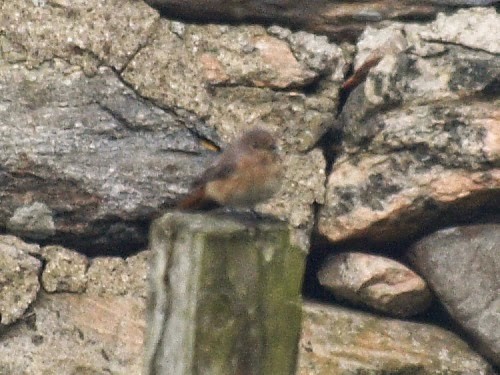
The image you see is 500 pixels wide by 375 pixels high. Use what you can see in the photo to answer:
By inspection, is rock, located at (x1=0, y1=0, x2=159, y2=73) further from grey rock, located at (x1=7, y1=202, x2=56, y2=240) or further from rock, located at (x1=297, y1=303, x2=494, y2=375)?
rock, located at (x1=297, y1=303, x2=494, y2=375)

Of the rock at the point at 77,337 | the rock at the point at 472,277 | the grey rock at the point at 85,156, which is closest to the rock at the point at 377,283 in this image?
the rock at the point at 472,277

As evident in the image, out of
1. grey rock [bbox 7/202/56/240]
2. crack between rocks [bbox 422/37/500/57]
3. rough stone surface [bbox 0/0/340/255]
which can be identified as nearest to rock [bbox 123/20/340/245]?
rough stone surface [bbox 0/0/340/255]

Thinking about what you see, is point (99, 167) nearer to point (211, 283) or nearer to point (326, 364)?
point (326, 364)

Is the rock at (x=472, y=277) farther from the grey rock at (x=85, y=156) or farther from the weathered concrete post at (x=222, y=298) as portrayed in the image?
the weathered concrete post at (x=222, y=298)

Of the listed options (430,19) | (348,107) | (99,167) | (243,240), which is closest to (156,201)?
(99,167)

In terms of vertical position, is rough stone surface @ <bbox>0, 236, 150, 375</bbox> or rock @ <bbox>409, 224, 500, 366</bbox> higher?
rock @ <bbox>409, 224, 500, 366</bbox>

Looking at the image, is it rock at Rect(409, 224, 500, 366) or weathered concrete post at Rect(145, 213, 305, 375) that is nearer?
weathered concrete post at Rect(145, 213, 305, 375)

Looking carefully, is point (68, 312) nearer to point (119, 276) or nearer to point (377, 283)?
point (119, 276)
